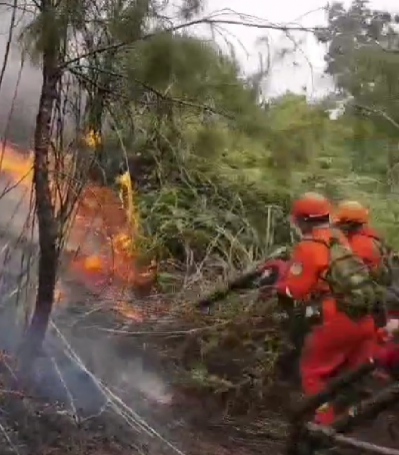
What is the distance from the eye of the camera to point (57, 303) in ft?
20.8

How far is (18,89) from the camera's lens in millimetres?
5266

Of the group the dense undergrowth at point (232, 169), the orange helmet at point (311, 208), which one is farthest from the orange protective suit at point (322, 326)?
the dense undergrowth at point (232, 169)

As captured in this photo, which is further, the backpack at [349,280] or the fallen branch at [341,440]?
the backpack at [349,280]

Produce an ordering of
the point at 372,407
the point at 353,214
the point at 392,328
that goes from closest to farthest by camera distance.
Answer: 1. the point at 372,407
2. the point at 392,328
3. the point at 353,214

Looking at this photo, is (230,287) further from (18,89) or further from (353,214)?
(18,89)

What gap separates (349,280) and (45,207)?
1887 mm

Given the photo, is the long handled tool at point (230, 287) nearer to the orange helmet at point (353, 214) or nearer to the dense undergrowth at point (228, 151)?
the dense undergrowth at point (228, 151)

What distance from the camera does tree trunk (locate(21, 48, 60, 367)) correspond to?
4.72 metres

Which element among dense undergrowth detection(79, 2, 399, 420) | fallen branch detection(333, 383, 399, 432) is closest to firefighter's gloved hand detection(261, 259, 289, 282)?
dense undergrowth detection(79, 2, 399, 420)

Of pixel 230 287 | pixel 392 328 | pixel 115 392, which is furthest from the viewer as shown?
pixel 230 287

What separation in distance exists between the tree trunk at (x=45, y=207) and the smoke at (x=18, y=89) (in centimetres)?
15

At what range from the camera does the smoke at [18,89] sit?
465cm

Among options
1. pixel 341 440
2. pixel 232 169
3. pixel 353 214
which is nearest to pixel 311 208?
pixel 353 214

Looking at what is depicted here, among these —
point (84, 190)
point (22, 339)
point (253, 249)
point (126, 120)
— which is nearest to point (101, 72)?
point (126, 120)
